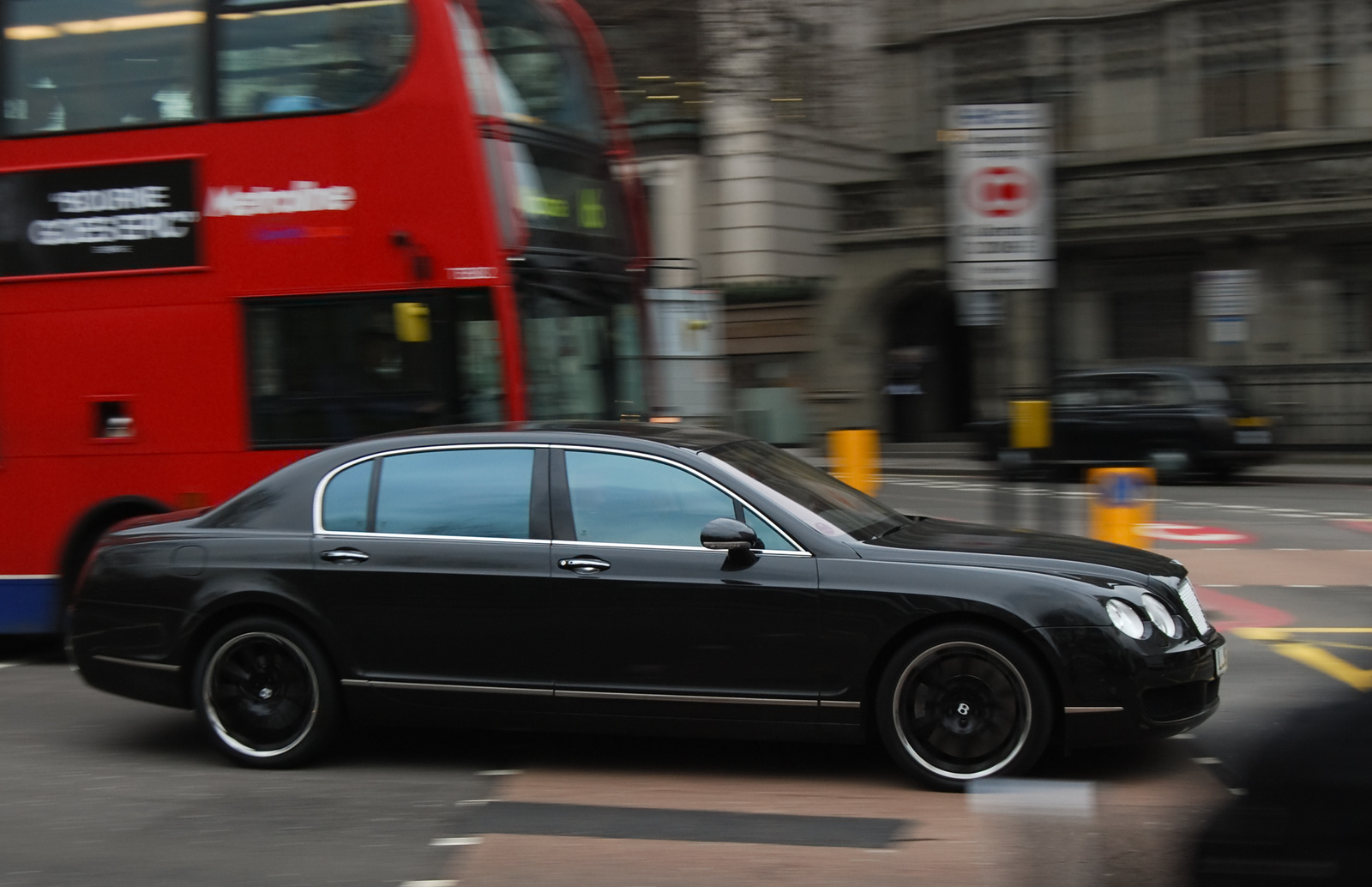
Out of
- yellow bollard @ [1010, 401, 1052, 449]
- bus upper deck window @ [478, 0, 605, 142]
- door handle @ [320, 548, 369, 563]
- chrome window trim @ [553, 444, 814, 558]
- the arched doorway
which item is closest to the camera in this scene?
chrome window trim @ [553, 444, 814, 558]

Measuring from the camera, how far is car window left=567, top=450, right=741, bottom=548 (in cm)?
572

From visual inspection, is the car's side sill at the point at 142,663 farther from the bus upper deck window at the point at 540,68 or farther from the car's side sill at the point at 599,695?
the bus upper deck window at the point at 540,68

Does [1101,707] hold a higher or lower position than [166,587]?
lower

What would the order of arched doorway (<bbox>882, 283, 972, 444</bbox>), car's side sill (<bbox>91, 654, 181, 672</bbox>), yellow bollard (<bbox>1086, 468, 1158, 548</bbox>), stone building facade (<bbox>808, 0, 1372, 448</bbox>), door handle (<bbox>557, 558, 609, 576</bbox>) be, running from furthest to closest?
arched doorway (<bbox>882, 283, 972, 444</bbox>), stone building facade (<bbox>808, 0, 1372, 448</bbox>), yellow bollard (<bbox>1086, 468, 1158, 548</bbox>), car's side sill (<bbox>91, 654, 181, 672</bbox>), door handle (<bbox>557, 558, 609, 576</bbox>)

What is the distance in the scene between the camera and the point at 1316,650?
8.18 meters

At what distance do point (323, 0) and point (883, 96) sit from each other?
70.0ft

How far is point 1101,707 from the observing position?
5.25 metres

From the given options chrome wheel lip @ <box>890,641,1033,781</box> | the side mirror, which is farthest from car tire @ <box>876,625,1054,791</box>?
the side mirror

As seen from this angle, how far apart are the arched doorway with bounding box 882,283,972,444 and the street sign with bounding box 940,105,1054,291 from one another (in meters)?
19.4

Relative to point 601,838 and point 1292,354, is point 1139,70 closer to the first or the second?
point 1292,354

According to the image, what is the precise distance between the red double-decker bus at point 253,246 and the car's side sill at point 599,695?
2641 mm

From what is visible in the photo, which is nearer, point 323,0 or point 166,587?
point 166,587

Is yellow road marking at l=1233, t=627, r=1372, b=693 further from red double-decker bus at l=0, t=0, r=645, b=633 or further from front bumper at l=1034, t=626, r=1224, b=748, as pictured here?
red double-decker bus at l=0, t=0, r=645, b=633

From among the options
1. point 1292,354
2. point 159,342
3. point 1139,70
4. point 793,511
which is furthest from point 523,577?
point 1139,70
